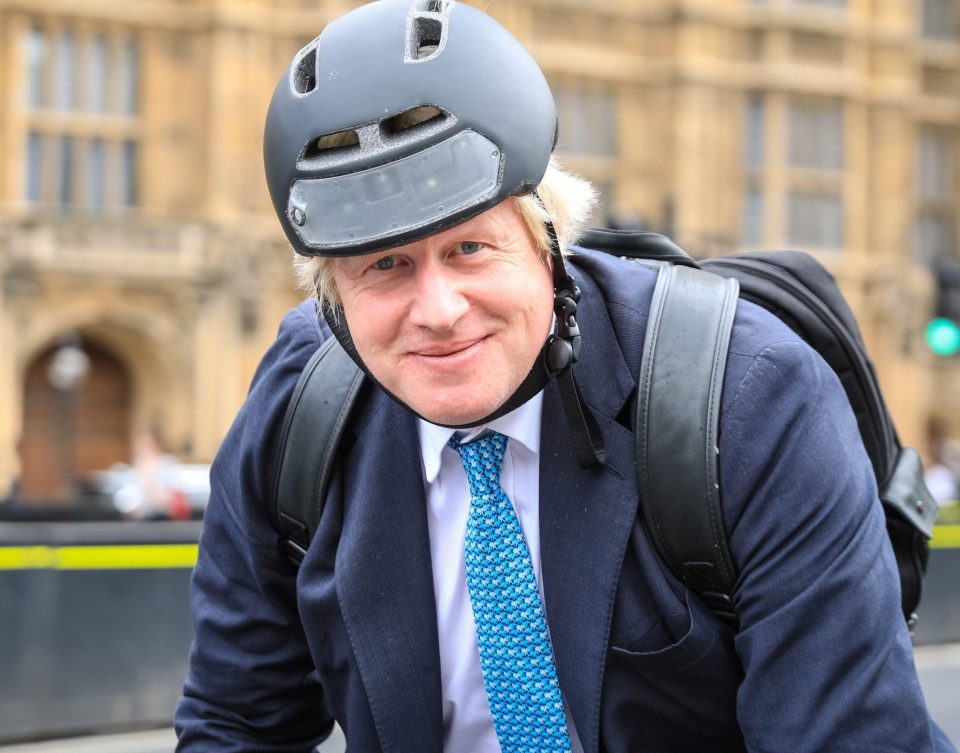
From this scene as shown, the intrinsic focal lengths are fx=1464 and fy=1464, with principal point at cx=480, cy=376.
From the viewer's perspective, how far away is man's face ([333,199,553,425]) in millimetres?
1886

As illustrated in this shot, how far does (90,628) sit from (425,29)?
21.0 ft

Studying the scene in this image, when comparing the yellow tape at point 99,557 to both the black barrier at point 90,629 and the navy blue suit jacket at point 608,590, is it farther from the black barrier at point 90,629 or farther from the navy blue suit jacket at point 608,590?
the navy blue suit jacket at point 608,590

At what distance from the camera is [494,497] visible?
208cm

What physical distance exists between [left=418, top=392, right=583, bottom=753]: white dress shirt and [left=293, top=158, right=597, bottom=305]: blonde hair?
237 millimetres

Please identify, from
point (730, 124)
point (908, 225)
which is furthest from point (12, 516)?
point (908, 225)

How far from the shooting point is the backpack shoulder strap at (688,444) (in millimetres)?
1844

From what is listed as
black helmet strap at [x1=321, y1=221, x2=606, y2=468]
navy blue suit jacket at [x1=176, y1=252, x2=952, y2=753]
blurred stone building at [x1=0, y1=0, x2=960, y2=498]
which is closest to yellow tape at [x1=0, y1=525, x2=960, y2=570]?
navy blue suit jacket at [x1=176, y1=252, x2=952, y2=753]

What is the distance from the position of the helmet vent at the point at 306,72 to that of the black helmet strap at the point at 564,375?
33 centimetres

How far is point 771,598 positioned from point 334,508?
0.66m

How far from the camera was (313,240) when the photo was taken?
75.8 inches

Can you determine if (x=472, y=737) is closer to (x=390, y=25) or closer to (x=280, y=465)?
(x=280, y=465)

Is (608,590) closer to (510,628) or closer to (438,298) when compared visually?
(510,628)

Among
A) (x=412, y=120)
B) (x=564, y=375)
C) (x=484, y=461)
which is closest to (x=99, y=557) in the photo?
(x=484, y=461)

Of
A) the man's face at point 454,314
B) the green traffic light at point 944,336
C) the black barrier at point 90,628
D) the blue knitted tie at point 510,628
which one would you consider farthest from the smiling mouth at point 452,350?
the green traffic light at point 944,336
